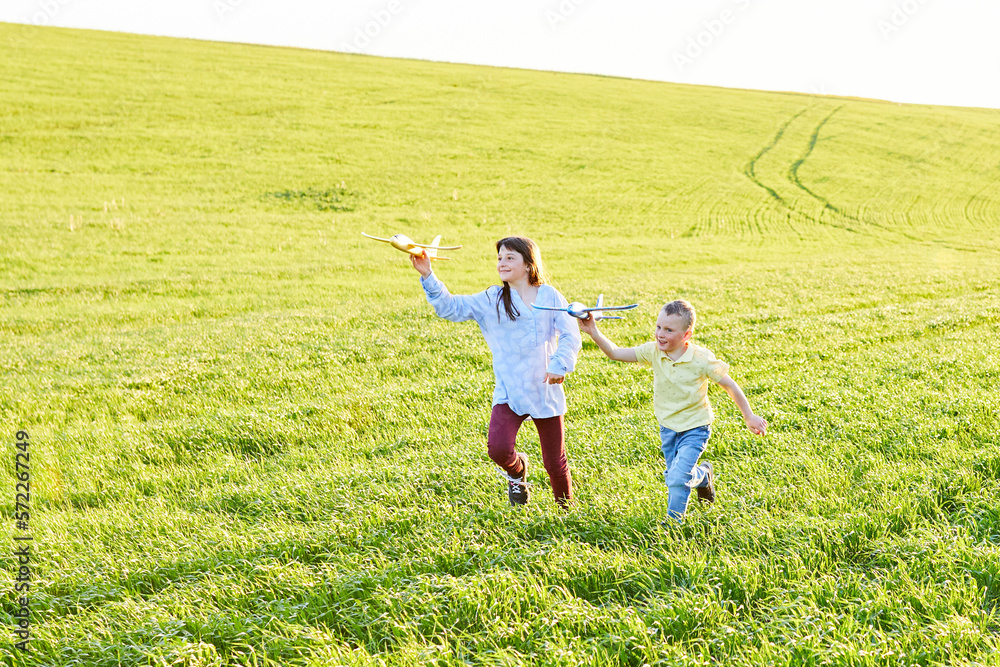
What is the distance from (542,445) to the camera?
4969mm

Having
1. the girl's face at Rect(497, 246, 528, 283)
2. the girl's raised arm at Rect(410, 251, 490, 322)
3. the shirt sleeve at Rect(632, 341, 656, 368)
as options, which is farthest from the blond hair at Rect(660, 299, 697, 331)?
the girl's raised arm at Rect(410, 251, 490, 322)

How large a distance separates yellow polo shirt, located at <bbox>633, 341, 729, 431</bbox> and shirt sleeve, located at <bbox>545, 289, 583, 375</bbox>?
0.49 metres

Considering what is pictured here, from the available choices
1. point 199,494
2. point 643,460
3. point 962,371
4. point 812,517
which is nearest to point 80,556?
point 199,494

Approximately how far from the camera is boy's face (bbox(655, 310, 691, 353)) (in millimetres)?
4582

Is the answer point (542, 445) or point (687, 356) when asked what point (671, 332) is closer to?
point (687, 356)

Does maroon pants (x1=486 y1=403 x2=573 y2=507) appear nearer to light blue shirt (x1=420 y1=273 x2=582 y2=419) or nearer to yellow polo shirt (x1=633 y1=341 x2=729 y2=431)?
light blue shirt (x1=420 y1=273 x2=582 y2=419)

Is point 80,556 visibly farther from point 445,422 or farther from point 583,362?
point 583,362

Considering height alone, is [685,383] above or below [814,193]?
below

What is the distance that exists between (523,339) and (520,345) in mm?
50

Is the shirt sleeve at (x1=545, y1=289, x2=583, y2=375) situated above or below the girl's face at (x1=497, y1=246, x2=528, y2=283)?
below

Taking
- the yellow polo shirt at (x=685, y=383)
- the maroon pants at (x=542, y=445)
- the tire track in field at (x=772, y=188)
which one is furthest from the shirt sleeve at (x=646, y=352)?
the tire track in field at (x=772, y=188)

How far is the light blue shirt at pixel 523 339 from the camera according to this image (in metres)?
4.87

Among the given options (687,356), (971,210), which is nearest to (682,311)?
(687,356)

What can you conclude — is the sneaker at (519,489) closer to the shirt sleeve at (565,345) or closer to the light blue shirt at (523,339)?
the light blue shirt at (523,339)
